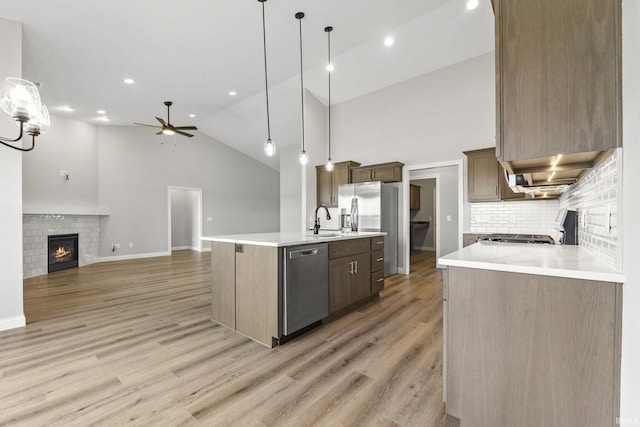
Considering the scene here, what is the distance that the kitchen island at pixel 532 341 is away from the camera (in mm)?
1099

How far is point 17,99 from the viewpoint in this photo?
61.0 inches

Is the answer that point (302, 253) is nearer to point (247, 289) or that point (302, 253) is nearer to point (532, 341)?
point (247, 289)

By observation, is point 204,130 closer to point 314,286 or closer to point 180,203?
point 180,203

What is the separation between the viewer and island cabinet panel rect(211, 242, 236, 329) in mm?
2707

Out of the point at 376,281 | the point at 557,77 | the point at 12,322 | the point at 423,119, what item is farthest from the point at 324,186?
the point at 557,77

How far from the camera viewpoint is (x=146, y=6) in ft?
10.4

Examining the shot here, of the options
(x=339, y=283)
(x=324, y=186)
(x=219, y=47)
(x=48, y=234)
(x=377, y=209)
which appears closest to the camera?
(x=339, y=283)

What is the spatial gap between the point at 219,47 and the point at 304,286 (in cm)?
369

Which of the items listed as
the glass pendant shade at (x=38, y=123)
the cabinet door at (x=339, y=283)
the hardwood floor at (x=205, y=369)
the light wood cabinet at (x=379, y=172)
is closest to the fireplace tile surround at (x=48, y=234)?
the hardwood floor at (x=205, y=369)

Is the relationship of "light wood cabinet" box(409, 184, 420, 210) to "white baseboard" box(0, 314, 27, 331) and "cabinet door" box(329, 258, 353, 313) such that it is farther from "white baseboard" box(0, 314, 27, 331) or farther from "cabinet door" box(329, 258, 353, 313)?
"white baseboard" box(0, 314, 27, 331)

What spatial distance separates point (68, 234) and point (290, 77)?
5.84 m

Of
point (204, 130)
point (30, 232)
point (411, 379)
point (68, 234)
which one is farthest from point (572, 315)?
point (204, 130)

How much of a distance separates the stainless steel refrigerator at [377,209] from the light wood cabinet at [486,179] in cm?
134

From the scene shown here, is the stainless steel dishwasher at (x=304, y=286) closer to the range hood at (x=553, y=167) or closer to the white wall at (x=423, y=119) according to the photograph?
the range hood at (x=553, y=167)
